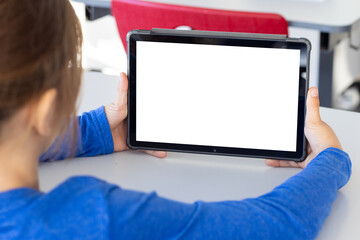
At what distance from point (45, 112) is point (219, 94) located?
350mm

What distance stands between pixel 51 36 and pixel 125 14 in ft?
3.43

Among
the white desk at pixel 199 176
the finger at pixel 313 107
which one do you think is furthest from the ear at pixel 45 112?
the finger at pixel 313 107

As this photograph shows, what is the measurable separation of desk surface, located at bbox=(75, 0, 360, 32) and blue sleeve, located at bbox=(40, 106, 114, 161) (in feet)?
3.09

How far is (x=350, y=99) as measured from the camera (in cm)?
247

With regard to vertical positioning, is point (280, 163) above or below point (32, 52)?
below

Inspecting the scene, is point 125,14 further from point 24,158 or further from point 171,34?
point 24,158

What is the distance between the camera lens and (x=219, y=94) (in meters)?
0.86

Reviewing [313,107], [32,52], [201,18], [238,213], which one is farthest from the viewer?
[201,18]

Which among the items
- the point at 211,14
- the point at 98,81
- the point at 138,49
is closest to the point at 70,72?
the point at 138,49

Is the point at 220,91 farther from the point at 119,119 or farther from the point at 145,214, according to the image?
the point at 145,214

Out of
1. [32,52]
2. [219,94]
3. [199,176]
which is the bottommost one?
[199,176]

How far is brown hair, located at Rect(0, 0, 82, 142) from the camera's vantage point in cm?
54

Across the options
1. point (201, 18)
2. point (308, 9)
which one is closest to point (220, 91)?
point (201, 18)

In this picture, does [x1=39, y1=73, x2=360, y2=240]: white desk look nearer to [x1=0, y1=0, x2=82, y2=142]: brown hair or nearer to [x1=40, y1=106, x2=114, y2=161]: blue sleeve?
[x1=40, y1=106, x2=114, y2=161]: blue sleeve
